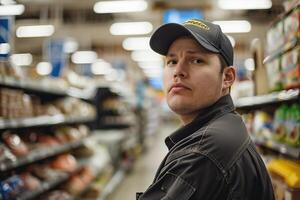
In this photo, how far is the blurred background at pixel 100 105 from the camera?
11.1 ft

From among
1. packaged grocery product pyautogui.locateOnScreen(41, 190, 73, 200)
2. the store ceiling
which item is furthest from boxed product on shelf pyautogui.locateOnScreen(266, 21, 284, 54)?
the store ceiling

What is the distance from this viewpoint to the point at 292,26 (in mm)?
3061

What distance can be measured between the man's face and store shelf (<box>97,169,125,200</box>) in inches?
213

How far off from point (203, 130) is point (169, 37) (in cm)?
52

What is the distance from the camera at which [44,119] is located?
513cm

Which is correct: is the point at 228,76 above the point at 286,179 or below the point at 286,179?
above

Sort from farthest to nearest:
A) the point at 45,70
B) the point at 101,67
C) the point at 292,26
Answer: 1. the point at 101,67
2. the point at 45,70
3. the point at 292,26

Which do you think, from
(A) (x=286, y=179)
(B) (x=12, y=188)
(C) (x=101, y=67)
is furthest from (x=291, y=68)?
(C) (x=101, y=67)

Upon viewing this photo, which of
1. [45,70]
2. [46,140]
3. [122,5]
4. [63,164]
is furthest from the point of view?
[122,5]

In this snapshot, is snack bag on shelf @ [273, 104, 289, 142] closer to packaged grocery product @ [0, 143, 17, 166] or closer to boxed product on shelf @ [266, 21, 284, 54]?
boxed product on shelf @ [266, 21, 284, 54]

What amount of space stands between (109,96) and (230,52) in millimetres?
9002

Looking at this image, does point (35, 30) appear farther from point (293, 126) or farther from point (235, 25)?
point (293, 126)

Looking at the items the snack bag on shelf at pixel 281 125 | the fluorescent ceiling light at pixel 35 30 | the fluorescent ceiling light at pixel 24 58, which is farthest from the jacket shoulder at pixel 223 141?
the fluorescent ceiling light at pixel 24 58

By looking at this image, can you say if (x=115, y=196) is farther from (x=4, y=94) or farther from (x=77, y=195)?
(x=4, y=94)
